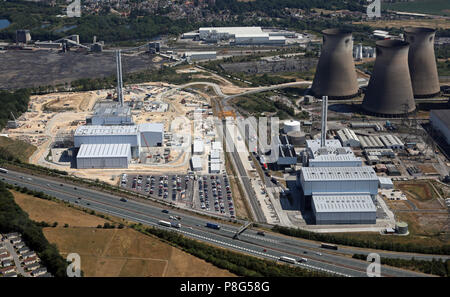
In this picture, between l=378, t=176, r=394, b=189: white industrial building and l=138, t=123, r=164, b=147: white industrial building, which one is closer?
l=378, t=176, r=394, b=189: white industrial building

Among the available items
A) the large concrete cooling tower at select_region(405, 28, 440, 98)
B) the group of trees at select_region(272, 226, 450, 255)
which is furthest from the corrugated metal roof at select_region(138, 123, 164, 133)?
the large concrete cooling tower at select_region(405, 28, 440, 98)

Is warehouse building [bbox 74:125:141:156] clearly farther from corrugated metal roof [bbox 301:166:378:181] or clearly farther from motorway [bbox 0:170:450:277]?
corrugated metal roof [bbox 301:166:378:181]

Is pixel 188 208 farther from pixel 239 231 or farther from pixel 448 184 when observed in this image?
pixel 448 184

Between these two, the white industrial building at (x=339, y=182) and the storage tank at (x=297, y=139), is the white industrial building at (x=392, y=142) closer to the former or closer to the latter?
the storage tank at (x=297, y=139)

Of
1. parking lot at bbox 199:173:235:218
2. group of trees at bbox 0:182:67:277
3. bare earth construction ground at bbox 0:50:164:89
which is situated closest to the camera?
group of trees at bbox 0:182:67:277

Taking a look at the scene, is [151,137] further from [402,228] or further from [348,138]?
[402,228]

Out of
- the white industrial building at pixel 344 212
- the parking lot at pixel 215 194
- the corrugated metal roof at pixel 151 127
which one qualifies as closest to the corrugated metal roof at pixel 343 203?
the white industrial building at pixel 344 212
